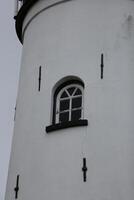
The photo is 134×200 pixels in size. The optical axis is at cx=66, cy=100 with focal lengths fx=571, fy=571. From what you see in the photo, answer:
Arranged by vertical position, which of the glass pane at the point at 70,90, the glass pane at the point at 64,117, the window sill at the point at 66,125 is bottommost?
the window sill at the point at 66,125

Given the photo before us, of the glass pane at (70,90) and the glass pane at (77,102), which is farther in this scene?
the glass pane at (70,90)

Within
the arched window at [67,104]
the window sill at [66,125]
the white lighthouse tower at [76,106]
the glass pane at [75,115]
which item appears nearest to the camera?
the white lighthouse tower at [76,106]

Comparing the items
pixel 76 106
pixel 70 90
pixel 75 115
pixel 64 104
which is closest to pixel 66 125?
pixel 75 115

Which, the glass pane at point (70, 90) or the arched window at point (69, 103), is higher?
the glass pane at point (70, 90)

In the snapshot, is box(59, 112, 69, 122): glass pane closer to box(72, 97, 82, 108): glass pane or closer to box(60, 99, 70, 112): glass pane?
box(60, 99, 70, 112): glass pane

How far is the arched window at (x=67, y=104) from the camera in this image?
1202 cm

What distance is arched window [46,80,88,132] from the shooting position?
1202 centimetres

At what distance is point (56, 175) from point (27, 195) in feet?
2.52

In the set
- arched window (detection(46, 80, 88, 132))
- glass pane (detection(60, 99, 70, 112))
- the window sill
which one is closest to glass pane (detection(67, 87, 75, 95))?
arched window (detection(46, 80, 88, 132))

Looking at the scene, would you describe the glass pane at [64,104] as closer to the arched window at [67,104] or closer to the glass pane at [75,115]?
the arched window at [67,104]

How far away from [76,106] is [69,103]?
0.19 metres

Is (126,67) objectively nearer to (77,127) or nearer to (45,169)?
(77,127)

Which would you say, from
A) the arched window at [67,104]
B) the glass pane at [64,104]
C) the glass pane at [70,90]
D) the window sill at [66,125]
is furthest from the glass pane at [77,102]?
the window sill at [66,125]

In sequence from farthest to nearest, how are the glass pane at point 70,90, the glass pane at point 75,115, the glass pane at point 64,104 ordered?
the glass pane at point 70,90, the glass pane at point 64,104, the glass pane at point 75,115
